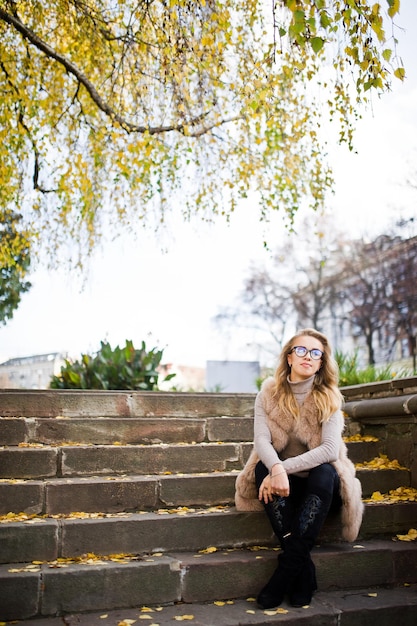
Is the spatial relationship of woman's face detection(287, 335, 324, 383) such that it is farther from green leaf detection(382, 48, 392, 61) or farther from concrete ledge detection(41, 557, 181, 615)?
green leaf detection(382, 48, 392, 61)

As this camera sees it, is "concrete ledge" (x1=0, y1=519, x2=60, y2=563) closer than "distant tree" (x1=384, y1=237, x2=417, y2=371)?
Yes

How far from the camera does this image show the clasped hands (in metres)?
3.42

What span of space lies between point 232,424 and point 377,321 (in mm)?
20857

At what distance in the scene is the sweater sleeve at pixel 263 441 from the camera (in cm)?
359

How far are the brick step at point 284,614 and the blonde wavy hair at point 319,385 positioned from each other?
3.35 feet

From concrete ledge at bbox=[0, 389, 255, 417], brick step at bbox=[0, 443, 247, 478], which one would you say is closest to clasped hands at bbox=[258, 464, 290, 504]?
brick step at bbox=[0, 443, 247, 478]

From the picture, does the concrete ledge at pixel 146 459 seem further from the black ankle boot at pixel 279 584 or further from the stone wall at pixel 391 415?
the black ankle boot at pixel 279 584

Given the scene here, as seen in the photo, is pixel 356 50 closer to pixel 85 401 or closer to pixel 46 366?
pixel 85 401

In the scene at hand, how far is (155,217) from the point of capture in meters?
9.01

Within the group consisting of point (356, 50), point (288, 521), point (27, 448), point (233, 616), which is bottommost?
point (233, 616)

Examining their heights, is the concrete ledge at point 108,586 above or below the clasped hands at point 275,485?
below

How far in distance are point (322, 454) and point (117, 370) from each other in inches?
200

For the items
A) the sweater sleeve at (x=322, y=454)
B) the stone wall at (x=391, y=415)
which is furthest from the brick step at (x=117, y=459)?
the sweater sleeve at (x=322, y=454)

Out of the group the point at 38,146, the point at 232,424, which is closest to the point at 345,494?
the point at 232,424
